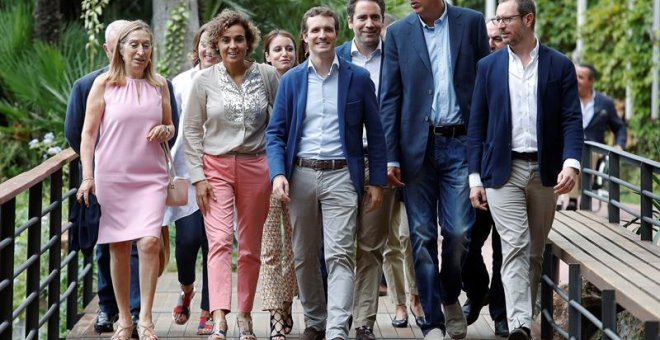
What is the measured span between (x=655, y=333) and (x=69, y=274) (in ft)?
15.0

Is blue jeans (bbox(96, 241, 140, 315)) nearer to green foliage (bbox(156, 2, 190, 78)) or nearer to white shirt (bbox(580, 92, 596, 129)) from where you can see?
green foliage (bbox(156, 2, 190, 78))

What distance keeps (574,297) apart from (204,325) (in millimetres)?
2376

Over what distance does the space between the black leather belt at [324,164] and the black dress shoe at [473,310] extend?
1.45 metres

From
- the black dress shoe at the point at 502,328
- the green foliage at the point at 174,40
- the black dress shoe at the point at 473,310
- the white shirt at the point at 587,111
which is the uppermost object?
the green foliage at the point at 174,40

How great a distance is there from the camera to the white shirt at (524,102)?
293 inches

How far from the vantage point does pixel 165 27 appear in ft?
45.8

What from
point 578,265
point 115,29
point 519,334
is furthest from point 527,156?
point 115,29

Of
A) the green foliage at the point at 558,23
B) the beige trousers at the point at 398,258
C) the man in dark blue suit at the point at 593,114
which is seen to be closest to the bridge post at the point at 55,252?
the beige trousers at the point at 398,258

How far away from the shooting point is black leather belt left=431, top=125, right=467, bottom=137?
25.2ft

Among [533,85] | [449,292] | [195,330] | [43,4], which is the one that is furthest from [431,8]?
[43,4]

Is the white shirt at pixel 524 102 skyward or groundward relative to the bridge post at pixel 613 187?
skyward

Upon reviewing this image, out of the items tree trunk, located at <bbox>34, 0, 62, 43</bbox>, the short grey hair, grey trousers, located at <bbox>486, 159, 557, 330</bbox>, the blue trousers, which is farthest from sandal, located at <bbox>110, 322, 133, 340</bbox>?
tree trunk, located at <bbox>34, 0, 62, 43</bbox>

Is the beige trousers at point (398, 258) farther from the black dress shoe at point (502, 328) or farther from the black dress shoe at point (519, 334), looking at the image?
the black dress shoe at point (519, 334)

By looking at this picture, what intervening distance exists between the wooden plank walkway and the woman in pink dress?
74cm
